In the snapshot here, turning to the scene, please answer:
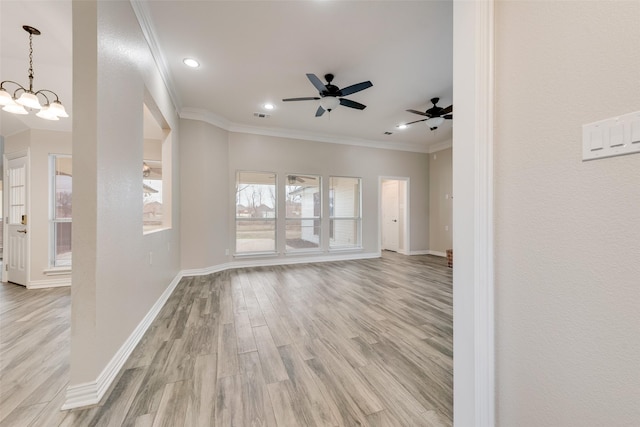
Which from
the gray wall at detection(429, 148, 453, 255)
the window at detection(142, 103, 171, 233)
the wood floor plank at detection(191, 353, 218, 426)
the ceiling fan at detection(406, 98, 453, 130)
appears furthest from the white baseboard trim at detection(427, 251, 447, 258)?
the window at detection(142, 103, 171, 233)

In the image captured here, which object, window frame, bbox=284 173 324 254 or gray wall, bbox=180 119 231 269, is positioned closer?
gray wall, bbox=180 119 231 269

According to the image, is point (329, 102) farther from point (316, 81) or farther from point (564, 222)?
point (564, 222)

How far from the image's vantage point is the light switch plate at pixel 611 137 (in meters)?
0.72

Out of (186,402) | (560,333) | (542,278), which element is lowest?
(186,402)

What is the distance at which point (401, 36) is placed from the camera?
8.28 feet

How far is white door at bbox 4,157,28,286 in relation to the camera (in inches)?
145

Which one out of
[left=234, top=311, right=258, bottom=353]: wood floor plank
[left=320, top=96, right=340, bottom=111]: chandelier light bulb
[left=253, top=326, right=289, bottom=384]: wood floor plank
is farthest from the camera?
[left=320, top=96, right=340, bottom=111]: chandelier light bulb

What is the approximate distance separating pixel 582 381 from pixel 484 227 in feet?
1.97

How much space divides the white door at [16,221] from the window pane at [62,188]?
349 mm

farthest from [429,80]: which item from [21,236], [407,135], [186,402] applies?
[21,236]

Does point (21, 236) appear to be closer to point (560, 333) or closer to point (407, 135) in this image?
point (560, 333)

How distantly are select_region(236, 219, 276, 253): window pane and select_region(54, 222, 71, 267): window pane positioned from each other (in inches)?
104

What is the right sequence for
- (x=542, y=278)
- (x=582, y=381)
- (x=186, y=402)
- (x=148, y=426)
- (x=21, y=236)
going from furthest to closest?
(x=21, y=236) → (x=186, y=402) → (x=148, y=426) → (x=542, y=278) → (x=582, y=381)

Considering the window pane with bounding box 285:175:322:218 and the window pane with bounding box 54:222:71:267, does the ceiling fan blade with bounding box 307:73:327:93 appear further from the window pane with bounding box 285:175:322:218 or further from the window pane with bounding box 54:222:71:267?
the window pane with bounding box 54:222:71:267
